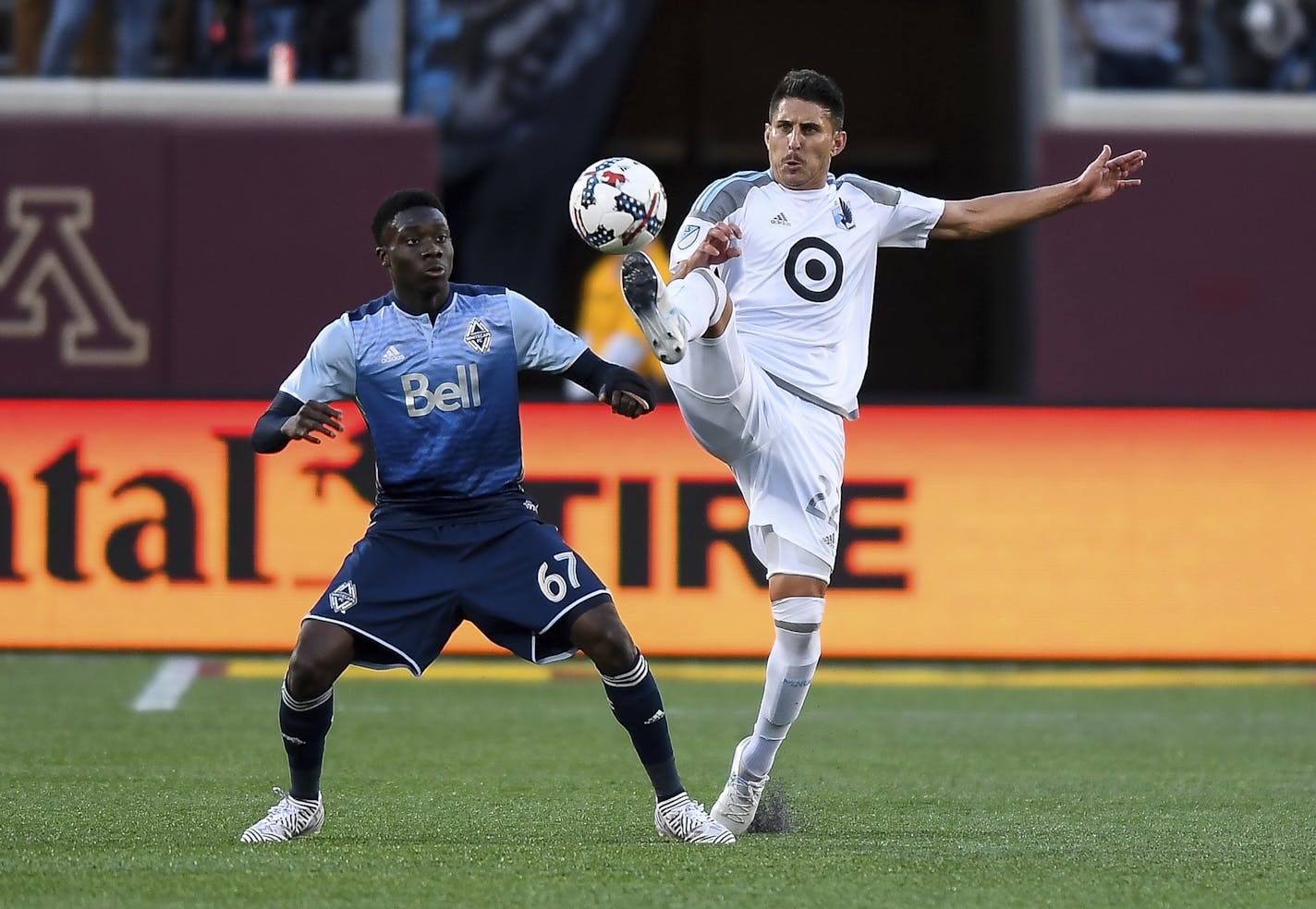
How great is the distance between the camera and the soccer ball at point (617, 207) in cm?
580

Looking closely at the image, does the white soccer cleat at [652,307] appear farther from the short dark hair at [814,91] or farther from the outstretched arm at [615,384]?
the short dark hair at [814,91]

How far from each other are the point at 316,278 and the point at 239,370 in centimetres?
73

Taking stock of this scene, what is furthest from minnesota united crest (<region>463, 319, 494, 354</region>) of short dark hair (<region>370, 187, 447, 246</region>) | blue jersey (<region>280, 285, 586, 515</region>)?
short dark hair (<region>370, 187, 447, 246</region>)

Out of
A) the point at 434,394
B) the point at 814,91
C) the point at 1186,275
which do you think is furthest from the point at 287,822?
the point at 1186,275

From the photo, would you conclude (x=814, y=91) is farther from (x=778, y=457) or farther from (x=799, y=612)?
(x=799, y=612)

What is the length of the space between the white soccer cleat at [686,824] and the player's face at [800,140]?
189 cm

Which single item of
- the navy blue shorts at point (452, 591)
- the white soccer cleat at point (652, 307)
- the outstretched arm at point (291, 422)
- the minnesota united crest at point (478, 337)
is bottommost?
Answer: the navy blue shorts at point (452, 591)

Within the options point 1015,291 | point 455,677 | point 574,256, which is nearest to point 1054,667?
point 455,677

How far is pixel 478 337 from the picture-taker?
228 inches

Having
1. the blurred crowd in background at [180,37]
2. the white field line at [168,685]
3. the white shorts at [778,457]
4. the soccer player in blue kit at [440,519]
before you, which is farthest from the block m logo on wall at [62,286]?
the soccer player in blue kit at [440,519]

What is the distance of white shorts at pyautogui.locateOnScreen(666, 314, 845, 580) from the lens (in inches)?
244

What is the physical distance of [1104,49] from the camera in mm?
14414

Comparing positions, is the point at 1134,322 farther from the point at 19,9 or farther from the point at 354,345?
the point at 354,345

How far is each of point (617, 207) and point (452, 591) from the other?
1.09 meters
